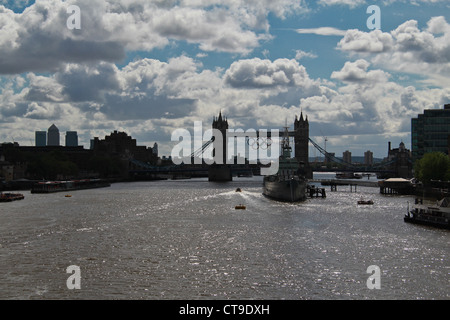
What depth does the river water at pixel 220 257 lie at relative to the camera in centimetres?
3200

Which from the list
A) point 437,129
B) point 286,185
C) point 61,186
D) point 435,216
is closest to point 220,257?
point 435,216

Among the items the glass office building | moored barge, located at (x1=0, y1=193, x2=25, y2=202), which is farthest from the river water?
the glass office building

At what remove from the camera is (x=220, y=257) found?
4216cm

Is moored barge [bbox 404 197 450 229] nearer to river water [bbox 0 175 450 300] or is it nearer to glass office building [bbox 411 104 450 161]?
river water [bbox 0 175 450 300]

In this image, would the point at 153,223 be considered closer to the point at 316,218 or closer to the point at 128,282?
the point at 316,218

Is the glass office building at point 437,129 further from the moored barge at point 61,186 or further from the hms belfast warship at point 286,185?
the moored barge at point 61,186

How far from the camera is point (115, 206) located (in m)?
90.5

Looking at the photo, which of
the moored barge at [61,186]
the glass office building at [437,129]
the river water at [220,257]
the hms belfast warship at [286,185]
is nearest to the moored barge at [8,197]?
the moored barge at [61,186]

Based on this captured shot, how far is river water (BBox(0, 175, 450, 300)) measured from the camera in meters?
32.0

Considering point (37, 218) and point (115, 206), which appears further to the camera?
point (115, 206)

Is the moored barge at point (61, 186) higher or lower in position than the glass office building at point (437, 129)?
lower

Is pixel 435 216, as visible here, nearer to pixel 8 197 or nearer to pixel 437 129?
pixel 8 197
